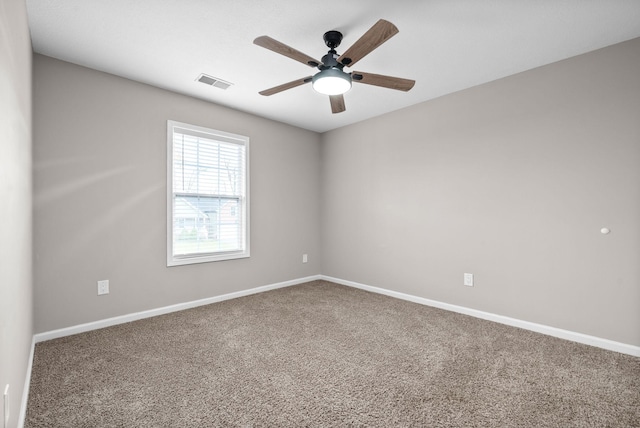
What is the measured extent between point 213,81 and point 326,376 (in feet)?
9.19

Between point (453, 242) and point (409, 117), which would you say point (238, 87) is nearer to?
point (409, 117)

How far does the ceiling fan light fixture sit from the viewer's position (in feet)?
6.99

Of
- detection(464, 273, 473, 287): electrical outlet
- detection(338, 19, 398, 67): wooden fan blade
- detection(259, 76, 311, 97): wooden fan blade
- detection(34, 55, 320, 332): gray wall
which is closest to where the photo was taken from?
detection(338, 19, 398, 67): wooden fan blade

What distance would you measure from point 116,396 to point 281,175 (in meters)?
3.12

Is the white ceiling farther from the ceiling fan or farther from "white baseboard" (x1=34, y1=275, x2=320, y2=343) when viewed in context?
"white baseboard" (x1=34, y1=275, x2=320, y2=343)

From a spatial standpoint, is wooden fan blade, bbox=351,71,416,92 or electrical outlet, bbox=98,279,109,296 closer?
wooden fan blade, bbox=351,71,416,92

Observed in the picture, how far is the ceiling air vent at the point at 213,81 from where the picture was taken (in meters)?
2.96

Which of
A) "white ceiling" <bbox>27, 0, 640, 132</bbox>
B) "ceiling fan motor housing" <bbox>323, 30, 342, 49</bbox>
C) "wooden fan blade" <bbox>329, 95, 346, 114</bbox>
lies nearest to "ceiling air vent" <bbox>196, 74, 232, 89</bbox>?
"white ceiling" <bbox>27, 0, 640, 132</bbox>

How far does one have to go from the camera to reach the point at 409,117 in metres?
3.77

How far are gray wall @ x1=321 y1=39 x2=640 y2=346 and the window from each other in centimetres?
170

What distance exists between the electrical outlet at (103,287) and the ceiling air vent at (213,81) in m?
2.10

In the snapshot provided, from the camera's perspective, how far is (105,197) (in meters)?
2.86

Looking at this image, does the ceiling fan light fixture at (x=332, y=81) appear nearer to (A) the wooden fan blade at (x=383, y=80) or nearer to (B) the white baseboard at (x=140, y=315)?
(A) the wooden fan blade at (x=383, y=80)

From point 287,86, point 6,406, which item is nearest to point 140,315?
point 6,406
